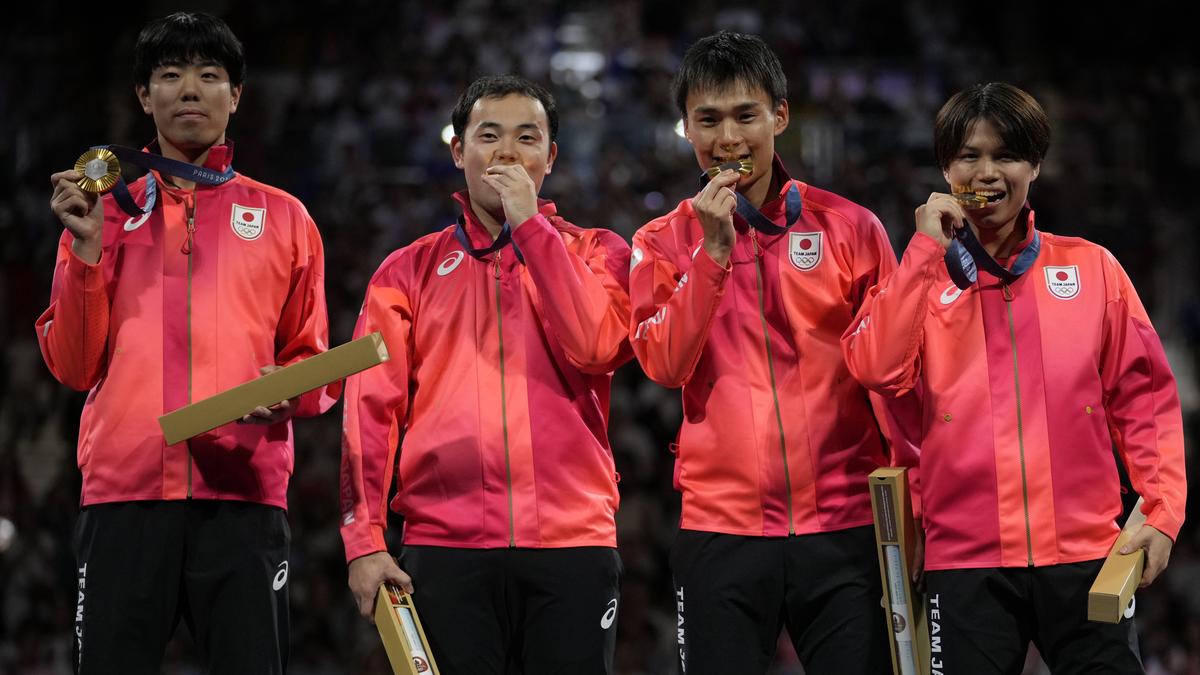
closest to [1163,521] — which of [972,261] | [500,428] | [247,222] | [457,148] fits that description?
[972,261]

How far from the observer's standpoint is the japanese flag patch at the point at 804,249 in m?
3.55

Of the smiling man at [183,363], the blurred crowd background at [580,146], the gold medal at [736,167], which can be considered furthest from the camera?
the blurred crowd background at [580,146]

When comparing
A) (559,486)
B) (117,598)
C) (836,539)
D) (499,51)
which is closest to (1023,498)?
(836,539)

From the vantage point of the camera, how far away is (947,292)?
348 centimetres

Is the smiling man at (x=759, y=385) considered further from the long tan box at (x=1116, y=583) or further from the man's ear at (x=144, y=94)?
the man's ear at (x=144, y=94)

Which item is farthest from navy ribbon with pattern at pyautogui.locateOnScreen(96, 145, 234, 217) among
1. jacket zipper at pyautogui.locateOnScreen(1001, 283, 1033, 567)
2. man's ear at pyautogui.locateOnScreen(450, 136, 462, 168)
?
jacket zipper at pyautogui.locateOnScreen(1001, 283, 1033, 567)

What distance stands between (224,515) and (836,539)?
4.73ft

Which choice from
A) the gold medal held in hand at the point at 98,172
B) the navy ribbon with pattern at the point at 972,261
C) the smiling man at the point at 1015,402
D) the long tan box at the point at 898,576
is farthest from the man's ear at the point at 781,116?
the gold medal held in hand at the point at 98,172

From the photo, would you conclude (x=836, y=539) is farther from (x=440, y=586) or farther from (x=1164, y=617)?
(x=1164, y=617)

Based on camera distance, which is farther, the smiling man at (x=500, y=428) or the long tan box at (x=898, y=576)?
the smiling man at (x=500, y=428)

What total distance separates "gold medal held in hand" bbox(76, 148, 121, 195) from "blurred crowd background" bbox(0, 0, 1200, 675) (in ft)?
13.1

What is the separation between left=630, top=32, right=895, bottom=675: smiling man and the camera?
3326 millimetres

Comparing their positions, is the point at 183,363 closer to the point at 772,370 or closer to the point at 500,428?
the point at 500,428

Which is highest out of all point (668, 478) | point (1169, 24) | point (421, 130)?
point (1169, 24)
